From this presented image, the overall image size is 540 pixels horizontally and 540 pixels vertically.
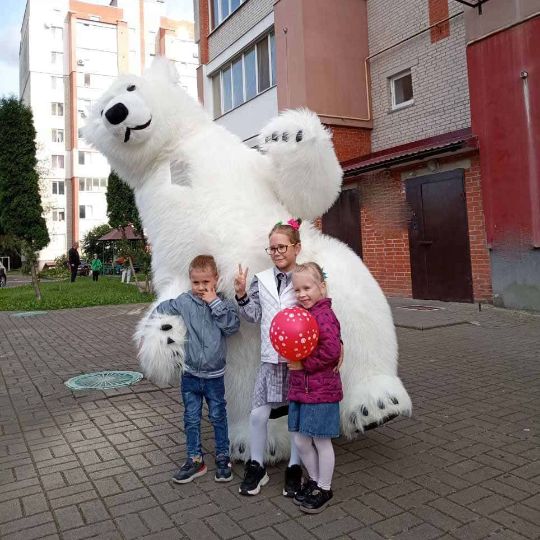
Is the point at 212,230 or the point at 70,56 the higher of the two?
the point at 70,56

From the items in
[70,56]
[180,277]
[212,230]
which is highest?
[70,56]

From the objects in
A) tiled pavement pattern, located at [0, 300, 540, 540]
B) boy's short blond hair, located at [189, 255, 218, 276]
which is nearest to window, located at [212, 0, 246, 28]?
tiled pavement pattern, located at [0, 300, 540, 540]

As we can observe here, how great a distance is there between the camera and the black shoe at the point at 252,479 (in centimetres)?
275

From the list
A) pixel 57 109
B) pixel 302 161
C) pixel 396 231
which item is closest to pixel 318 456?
pixel 302 161

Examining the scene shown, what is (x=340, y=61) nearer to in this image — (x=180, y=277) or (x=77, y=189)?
(x=180, y=277)

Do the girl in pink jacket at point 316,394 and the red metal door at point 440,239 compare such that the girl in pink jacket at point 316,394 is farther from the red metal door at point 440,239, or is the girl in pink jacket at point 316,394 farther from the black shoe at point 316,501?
the red metal door at point 440,239

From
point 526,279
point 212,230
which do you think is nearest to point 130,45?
point 526,279

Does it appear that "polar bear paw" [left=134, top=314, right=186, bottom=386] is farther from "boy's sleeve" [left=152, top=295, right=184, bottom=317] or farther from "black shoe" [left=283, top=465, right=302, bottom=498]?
"black shoe" [left=283, top=465, right=302, bottom=498]

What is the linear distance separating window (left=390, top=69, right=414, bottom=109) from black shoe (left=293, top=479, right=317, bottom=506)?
10154mm

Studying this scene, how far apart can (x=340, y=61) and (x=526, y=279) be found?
6839 mm

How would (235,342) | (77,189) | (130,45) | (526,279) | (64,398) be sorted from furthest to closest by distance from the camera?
1. (130,45)
2. (77,189)
3. (526,279)
4. (64,398)
5. (235,342)

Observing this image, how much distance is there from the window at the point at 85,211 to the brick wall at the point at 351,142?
36.8 metres

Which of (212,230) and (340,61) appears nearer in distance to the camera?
(212,230)

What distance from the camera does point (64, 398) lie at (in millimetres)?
4926
